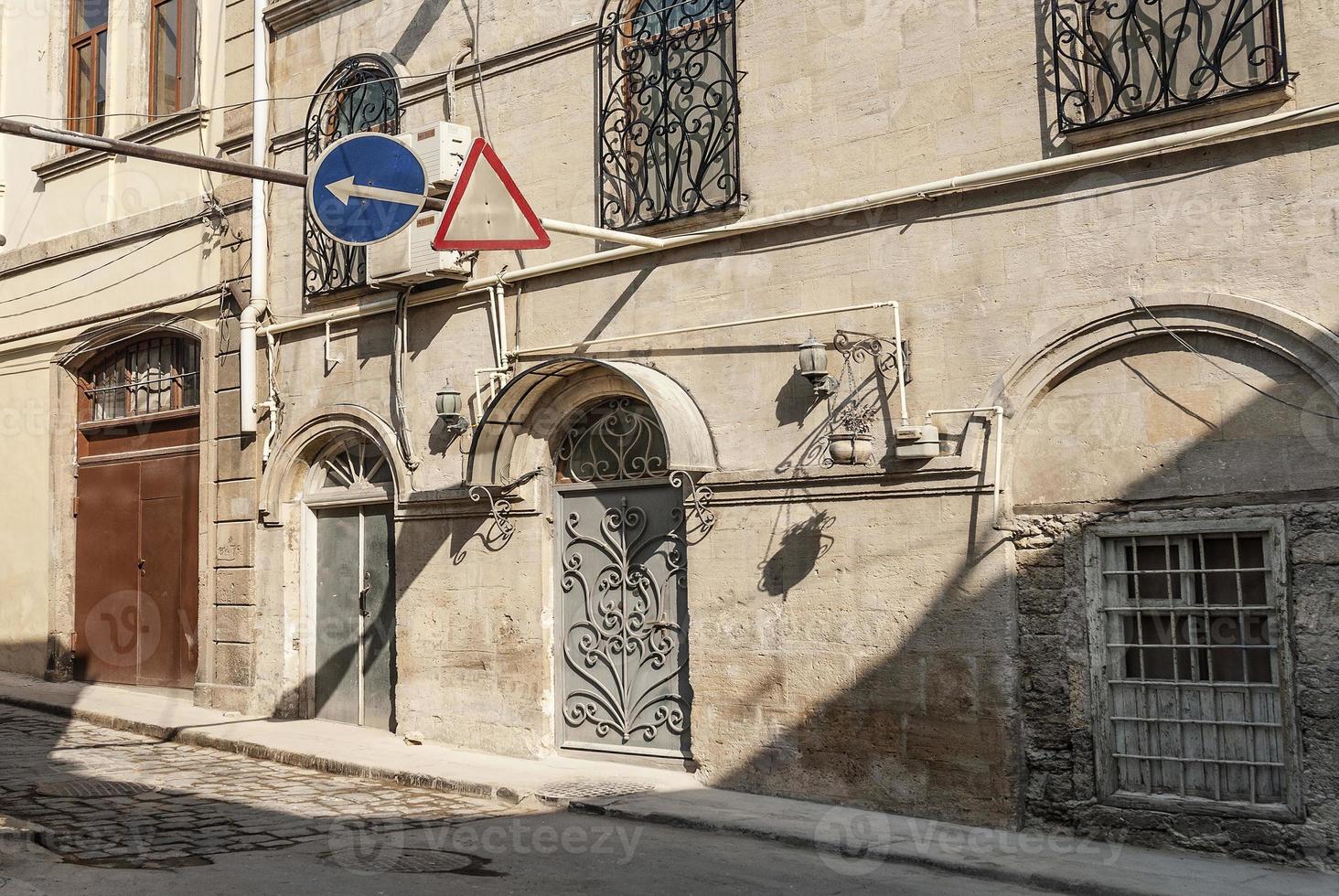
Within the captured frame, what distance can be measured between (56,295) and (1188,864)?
13.6 meters

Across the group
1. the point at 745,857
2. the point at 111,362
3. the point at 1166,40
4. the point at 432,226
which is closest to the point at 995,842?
the point at 745,857

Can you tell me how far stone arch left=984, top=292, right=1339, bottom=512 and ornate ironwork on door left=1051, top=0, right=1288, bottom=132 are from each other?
1.14 meters

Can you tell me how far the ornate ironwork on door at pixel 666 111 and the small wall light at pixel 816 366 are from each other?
1.40m

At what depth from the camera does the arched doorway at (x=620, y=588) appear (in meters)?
9.79

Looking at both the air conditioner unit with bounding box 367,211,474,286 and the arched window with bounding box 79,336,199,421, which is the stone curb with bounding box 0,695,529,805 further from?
the air conditioner unit with bounding box 367,211,474,286

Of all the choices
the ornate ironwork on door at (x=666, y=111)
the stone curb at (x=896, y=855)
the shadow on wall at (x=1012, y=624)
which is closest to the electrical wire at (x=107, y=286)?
the ornate ironwork on door at (x=666, y=111)

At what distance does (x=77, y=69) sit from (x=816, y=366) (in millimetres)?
11375

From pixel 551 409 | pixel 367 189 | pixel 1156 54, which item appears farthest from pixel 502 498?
pixel 1156 54

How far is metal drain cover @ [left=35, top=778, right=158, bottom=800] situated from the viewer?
9000 millimetres

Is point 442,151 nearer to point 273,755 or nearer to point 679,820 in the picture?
point 273,755

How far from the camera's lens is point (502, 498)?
10648 mm

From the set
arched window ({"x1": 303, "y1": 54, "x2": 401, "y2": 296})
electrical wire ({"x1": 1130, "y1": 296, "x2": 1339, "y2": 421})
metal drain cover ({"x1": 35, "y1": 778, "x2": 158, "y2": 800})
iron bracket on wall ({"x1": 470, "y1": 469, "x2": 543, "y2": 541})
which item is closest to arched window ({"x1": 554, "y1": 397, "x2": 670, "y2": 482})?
iron bracket on wall ({"x1": 470, "y1": 469, "x2": 543, "y2": 541})

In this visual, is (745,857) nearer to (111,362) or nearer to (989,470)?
(989,470)

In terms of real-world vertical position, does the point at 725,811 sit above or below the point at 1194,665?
below
